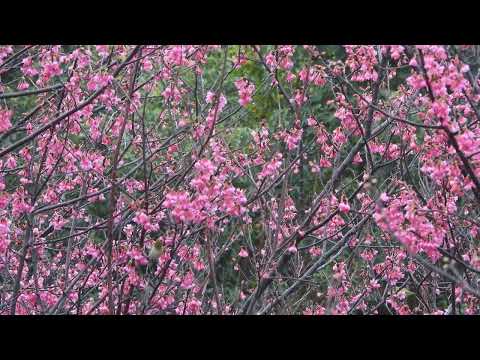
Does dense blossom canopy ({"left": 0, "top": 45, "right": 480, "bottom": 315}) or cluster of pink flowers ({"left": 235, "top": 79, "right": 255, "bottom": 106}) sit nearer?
dense blossom canopy ({"left": 0, "top": 45, "right": 480, "bottom": 315})

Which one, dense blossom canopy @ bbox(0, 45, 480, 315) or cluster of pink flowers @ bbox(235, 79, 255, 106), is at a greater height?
cluster of pink flowers @ bbox(235, 79, 255, 106)

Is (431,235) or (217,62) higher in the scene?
(217,62)

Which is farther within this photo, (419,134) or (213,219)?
(419,134)

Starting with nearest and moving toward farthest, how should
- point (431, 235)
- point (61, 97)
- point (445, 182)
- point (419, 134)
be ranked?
point (431, 235)
point (445, 182)
point (61, 97)
point (419, 134)

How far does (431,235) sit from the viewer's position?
3078 millimetres

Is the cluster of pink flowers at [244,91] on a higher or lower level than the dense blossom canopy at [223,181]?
higher

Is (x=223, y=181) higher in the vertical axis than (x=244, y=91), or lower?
lower

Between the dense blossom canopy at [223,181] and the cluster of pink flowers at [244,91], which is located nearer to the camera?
the dense blossom canopy at [223,181]
